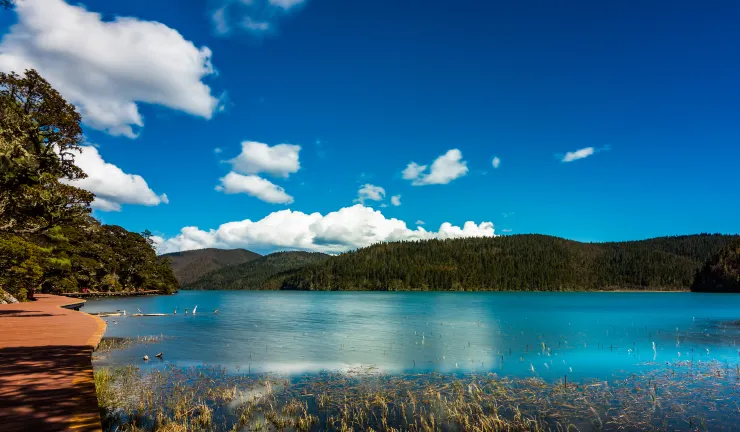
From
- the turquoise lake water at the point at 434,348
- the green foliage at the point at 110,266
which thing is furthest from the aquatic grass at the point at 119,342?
the green foliage at the point at 110,266

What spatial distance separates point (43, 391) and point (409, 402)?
12.9m

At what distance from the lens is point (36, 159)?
74.0 ft

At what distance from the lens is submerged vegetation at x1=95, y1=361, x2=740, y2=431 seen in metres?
15.1

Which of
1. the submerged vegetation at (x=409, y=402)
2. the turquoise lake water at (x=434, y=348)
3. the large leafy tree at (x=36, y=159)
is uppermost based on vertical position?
the large leafy tree at (x=36, y=159)

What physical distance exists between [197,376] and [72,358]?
8.14 m

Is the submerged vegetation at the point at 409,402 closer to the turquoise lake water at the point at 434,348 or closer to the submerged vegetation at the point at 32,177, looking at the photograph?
the turquoise lake water at the point at 434,348

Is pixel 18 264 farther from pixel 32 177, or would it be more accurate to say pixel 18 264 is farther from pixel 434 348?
pixel 434 348

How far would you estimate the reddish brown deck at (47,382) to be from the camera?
897 cm

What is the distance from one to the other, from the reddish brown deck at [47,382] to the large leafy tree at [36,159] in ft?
22.2

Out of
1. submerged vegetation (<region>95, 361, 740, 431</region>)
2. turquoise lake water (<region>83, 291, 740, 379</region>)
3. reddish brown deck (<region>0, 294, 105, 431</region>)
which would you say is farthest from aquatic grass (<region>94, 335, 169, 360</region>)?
reddish brown deck (<region>0, 294, 105, 431</region>)

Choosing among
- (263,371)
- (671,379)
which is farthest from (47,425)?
(671,379)

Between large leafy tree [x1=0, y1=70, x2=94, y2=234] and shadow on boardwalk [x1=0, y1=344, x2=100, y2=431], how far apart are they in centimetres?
772

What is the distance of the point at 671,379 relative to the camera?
22609mm

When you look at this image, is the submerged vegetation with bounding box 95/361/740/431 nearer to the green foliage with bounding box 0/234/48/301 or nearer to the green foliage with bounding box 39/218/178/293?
the green foliage with bounding box 0/234/48/301
